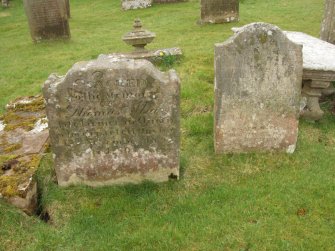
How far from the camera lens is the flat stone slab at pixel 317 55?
18.4 feet

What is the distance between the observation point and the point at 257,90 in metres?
4.98

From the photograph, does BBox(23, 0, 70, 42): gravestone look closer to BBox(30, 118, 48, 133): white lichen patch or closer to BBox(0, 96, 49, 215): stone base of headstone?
BBox(0, 96, 49, 215): stone base of headstone

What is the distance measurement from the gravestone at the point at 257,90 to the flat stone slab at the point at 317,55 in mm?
955

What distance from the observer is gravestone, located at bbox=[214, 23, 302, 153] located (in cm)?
471

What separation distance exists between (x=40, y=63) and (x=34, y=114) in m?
4.94

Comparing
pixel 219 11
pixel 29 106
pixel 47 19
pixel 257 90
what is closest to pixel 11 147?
pixel 29 106

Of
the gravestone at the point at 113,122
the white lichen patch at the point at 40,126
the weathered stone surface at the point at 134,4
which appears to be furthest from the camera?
the weathered stone surface at the point at 134,4

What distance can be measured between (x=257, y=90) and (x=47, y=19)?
9.12 m

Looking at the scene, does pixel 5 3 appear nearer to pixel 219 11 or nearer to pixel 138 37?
pixel 219 11

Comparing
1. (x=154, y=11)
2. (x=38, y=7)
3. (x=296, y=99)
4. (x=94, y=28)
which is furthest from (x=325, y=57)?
(x=154, y=11)

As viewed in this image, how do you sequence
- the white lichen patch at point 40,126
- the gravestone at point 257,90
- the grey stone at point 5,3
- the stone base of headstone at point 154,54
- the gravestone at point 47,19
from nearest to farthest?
1. the gravestone at point 257,90
2. the white lichen patch at point 40,126
3. the stone base of headstone at point 154,54
4. the gravestone at point 47,19
5. the grey stone at point 5,3

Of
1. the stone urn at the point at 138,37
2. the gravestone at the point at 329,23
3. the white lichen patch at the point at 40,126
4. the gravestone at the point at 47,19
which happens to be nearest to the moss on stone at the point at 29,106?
the white lichen patch at the point at 40,126

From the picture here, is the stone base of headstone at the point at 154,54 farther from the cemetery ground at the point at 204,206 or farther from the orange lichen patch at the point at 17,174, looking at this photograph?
the orange lichen patch at the point at 17,174

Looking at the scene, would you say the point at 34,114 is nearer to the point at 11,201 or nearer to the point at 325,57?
the point at 11,201
